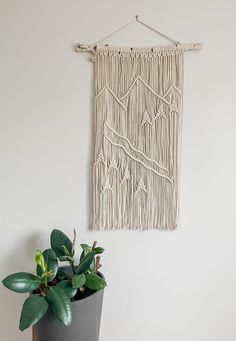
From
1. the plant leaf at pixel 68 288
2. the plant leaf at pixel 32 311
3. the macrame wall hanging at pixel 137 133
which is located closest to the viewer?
the plant leaf at pixel 32 311

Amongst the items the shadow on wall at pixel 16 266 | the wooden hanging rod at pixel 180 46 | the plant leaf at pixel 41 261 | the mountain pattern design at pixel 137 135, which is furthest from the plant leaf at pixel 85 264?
the wooden hanging rod at pixel 180 46

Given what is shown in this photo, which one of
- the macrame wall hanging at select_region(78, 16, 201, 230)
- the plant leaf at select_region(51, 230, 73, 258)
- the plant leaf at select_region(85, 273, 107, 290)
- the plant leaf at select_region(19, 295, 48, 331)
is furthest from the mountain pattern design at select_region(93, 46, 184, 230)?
the plant leaf at select_region(19, 295, 48, 331)

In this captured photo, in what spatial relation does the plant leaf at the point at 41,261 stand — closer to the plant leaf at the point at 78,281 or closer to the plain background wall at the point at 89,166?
the plant leaf at the point at 78,281

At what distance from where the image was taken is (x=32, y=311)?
96 centimetres

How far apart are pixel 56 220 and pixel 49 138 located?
0.36 m

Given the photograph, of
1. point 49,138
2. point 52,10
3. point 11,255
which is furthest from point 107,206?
point 52,10

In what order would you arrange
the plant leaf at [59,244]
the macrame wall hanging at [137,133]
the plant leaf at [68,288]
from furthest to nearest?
the macrame wall hanging at [137,133], the plant leaf at [59,244], the plant leaf at [68,288]

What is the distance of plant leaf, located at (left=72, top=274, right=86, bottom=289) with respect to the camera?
103 centimetres

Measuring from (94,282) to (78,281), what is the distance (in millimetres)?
61

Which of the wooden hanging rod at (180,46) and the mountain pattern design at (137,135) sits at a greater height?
the wooden hanging rod at (180,46)

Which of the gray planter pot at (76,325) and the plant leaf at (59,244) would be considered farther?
the plant leaf at (59,244)

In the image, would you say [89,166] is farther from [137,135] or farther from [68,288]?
[68,288]

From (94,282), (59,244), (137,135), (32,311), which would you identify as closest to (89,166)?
(137,135)

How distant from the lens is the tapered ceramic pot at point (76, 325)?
104 cm
